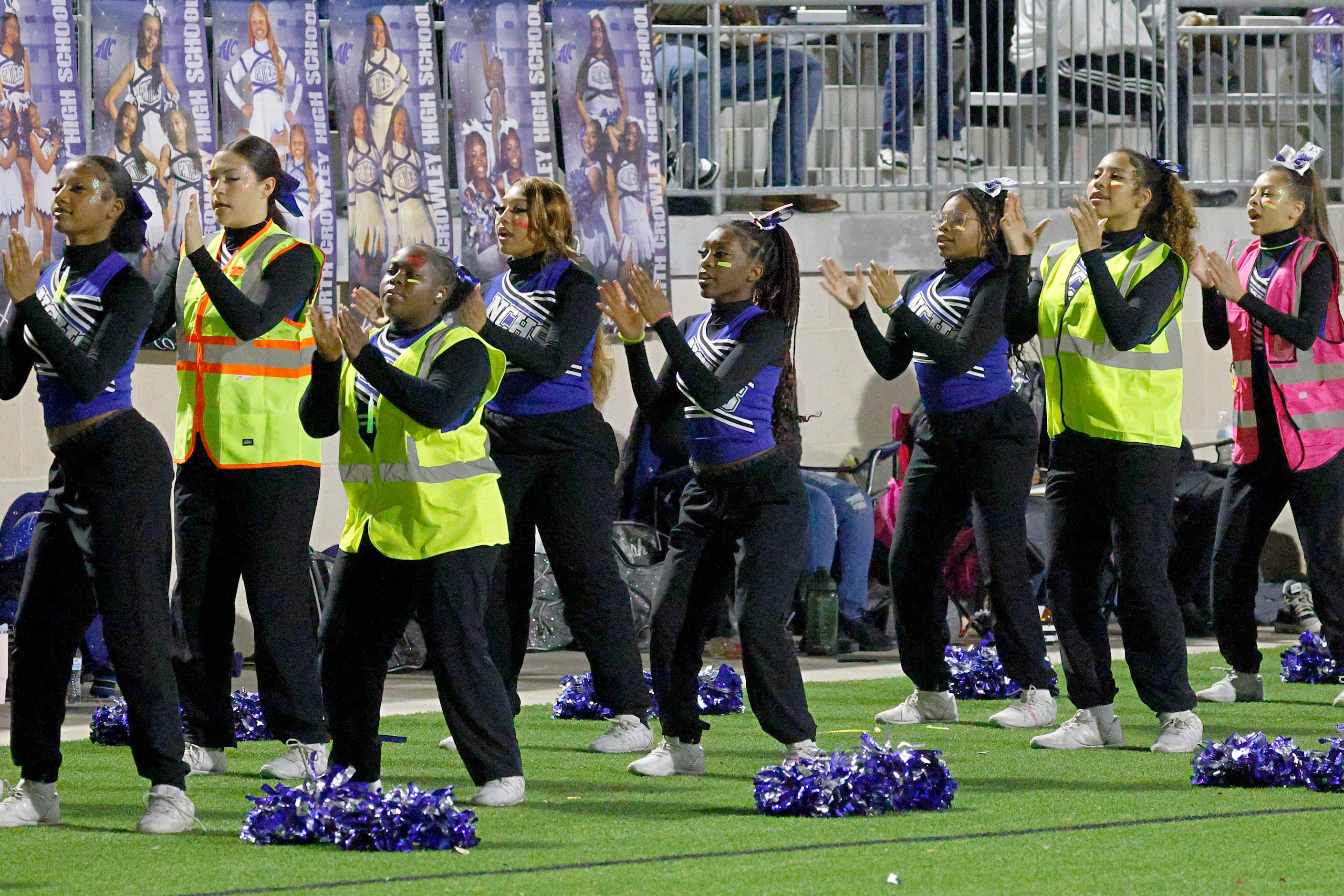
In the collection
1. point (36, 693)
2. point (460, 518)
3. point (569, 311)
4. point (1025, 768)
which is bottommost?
point (1025, 768)

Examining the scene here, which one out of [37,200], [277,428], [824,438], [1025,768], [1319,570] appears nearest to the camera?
[277,428]

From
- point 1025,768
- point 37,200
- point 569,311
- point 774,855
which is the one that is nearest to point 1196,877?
point 774,855

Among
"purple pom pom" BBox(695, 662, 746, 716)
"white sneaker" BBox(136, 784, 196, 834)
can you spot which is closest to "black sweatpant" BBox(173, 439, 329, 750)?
"white sneaker" BBox(136, 784, 196, 834)

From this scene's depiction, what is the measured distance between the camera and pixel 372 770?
6133 mm

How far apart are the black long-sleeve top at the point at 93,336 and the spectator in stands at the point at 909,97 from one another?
24.1 ft

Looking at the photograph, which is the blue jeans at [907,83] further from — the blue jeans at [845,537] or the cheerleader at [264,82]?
the cheerleader at [264,82]

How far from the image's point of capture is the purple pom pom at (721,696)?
8633 millimetres

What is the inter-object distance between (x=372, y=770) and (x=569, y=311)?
1.84m

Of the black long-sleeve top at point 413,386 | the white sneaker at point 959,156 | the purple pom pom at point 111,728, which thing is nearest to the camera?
the black long-sleeve top at point 413,386

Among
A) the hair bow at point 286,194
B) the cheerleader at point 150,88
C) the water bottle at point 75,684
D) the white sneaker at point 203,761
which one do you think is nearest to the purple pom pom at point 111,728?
the white sneaker at point 203,761

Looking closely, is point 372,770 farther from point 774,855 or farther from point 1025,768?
point 1025,768

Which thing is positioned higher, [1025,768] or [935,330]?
[935,330]

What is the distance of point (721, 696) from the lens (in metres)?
8.64

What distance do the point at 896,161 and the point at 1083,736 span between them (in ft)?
19.8
